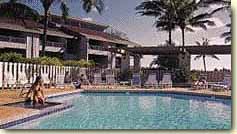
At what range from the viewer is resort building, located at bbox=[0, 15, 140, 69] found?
8.02 meters

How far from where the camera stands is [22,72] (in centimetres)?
1037

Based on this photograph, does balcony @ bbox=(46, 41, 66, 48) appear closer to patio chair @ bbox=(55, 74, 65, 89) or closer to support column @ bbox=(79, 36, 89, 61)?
support column @ bbox=(79, 36, 89, 61)

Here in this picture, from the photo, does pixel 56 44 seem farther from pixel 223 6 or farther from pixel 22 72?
pixel 223 6

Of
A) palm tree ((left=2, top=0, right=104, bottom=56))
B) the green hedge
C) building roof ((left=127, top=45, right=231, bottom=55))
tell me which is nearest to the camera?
palm tree ((left=2, top=0, right=104, bottom=56))

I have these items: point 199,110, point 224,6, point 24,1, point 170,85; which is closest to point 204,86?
point 170,85

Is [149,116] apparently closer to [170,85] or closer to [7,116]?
[7,116]

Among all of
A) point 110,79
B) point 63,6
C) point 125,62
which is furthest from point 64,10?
point 110,79

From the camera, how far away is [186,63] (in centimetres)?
916

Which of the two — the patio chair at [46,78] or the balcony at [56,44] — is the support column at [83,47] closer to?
the balcony at [56,44]

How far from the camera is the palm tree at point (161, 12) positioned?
7.84 m

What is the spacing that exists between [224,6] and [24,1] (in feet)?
12.2

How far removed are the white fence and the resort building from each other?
0.94 m

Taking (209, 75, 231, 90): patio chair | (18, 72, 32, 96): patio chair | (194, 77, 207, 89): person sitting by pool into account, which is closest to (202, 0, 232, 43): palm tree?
(209, 75, 231, 90): patio chair

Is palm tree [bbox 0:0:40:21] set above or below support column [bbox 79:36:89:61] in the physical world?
above
